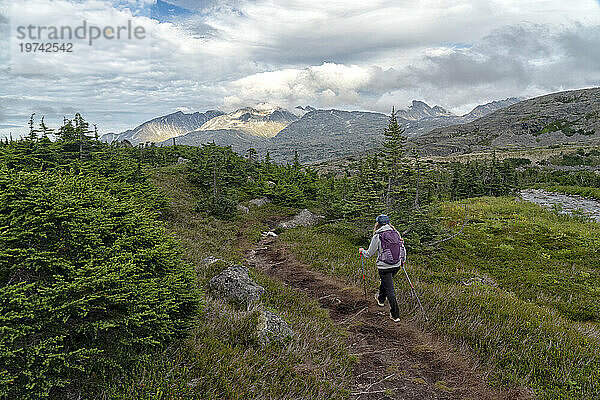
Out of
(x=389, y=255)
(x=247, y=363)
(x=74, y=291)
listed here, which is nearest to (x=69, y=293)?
(x=74, y=291)

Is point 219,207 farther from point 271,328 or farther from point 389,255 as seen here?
point 271,328

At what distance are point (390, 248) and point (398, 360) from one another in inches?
111

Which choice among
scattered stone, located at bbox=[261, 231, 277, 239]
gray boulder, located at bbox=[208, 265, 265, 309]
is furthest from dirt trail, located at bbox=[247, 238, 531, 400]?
scattered stone, located at bbox=[261, 231, 277, 239]

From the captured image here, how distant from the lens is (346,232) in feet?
67.4

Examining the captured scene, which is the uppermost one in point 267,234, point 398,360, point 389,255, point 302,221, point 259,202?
point 389,255

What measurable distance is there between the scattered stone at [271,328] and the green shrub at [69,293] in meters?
1.86

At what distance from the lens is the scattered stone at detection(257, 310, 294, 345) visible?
6188mm

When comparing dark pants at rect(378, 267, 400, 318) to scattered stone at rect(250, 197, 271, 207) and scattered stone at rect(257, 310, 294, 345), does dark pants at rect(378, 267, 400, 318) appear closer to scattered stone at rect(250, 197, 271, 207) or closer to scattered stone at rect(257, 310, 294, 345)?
scattered stone at rect(257, 310, 294, 345)

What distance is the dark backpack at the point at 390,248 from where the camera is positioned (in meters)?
8.36

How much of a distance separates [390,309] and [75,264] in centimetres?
751

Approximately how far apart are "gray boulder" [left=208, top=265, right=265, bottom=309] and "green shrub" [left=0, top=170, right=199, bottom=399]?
3.57 m

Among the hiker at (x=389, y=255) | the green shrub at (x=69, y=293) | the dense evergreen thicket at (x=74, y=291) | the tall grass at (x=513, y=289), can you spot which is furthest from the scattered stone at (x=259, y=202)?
the green shrub at (x=69, y=293)

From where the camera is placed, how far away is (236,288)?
343 inches

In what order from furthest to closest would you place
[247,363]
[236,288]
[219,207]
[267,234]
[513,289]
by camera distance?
[219,207]
[267,234]
[513,289]
[236,288]
[247,363]
